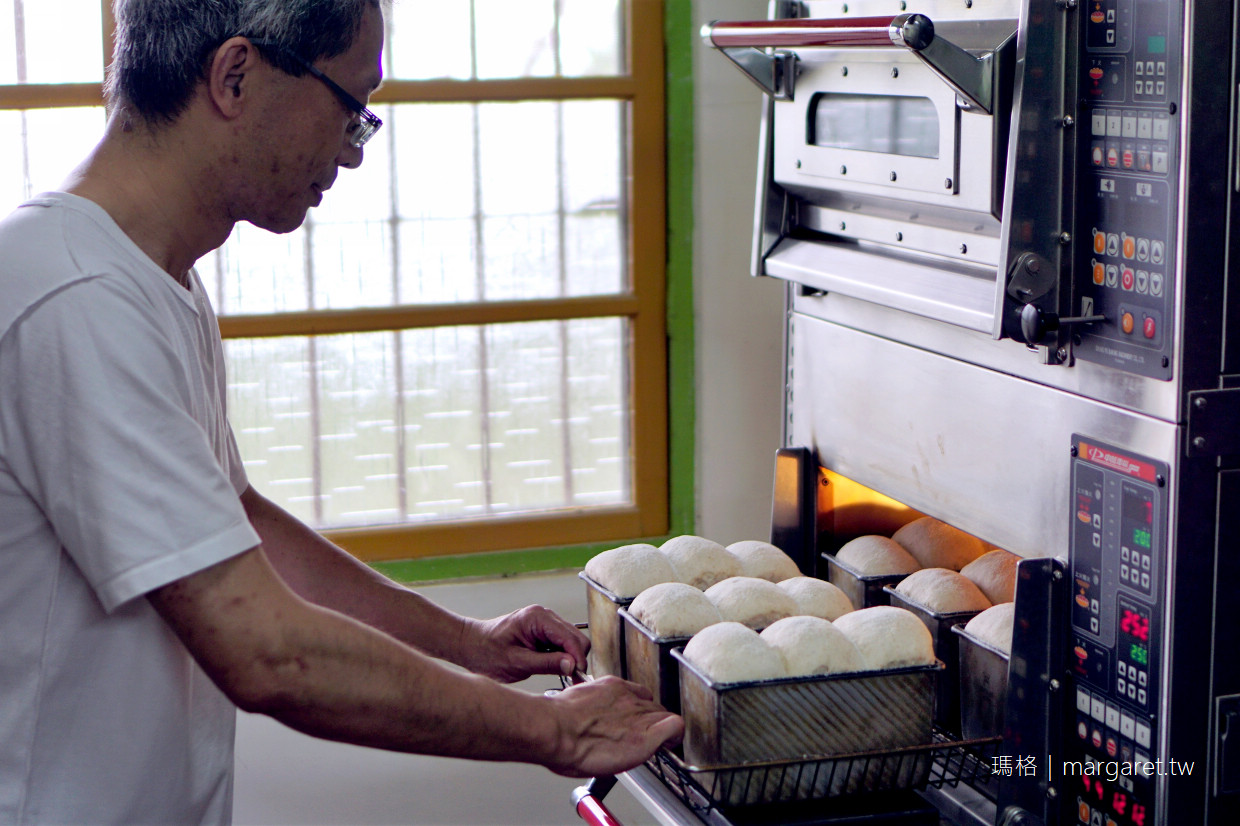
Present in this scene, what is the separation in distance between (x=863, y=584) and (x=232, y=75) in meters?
0.99

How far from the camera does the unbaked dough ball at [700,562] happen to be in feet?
5.50

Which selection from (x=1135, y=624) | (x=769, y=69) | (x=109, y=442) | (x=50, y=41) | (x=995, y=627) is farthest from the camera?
(x=50, y=41)

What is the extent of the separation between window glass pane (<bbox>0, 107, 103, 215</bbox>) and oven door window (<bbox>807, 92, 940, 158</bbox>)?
4.54 ft

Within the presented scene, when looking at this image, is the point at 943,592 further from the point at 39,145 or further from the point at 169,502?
the point at 39,145

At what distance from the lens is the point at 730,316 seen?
8.60ft

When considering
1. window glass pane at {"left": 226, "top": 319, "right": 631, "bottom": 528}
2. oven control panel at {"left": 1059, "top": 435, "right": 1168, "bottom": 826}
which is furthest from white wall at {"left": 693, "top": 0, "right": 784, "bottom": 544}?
oven control panel at {"left": 1059, "top": 435, "right": 1168, "bottom": 826}

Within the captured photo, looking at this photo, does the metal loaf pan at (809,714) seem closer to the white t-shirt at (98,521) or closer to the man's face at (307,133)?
the white t-shirt at (98,521)

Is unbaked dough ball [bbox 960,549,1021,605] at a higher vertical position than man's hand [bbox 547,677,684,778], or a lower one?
higher

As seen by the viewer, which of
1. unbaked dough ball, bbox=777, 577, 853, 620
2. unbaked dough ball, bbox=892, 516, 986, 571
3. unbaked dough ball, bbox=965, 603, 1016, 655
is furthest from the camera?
A: unbaked dough ball, bbox=892, 516, 986, 571

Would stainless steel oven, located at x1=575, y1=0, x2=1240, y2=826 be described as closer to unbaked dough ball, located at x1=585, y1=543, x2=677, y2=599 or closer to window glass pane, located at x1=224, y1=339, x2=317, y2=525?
unbaked dough ball, located at x1=585, y1=543, x2=677, y2=599

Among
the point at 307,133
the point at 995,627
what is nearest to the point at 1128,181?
the point at 995,627

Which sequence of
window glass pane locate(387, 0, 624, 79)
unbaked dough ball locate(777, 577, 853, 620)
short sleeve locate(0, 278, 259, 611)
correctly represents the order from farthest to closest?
1. window glass pane locate(387, 0, 624, 79)
2. unbaked dough ball locate(777, 577, 853, 620)
3. short sleeve locate(0, 278, 259, 611)

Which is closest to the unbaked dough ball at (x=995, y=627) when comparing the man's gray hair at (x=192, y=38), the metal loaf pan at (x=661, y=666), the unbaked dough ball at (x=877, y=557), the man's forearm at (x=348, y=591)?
the unbaked dough ball at (x=877, y=557)

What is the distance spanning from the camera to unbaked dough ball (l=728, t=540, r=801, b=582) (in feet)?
5.63
